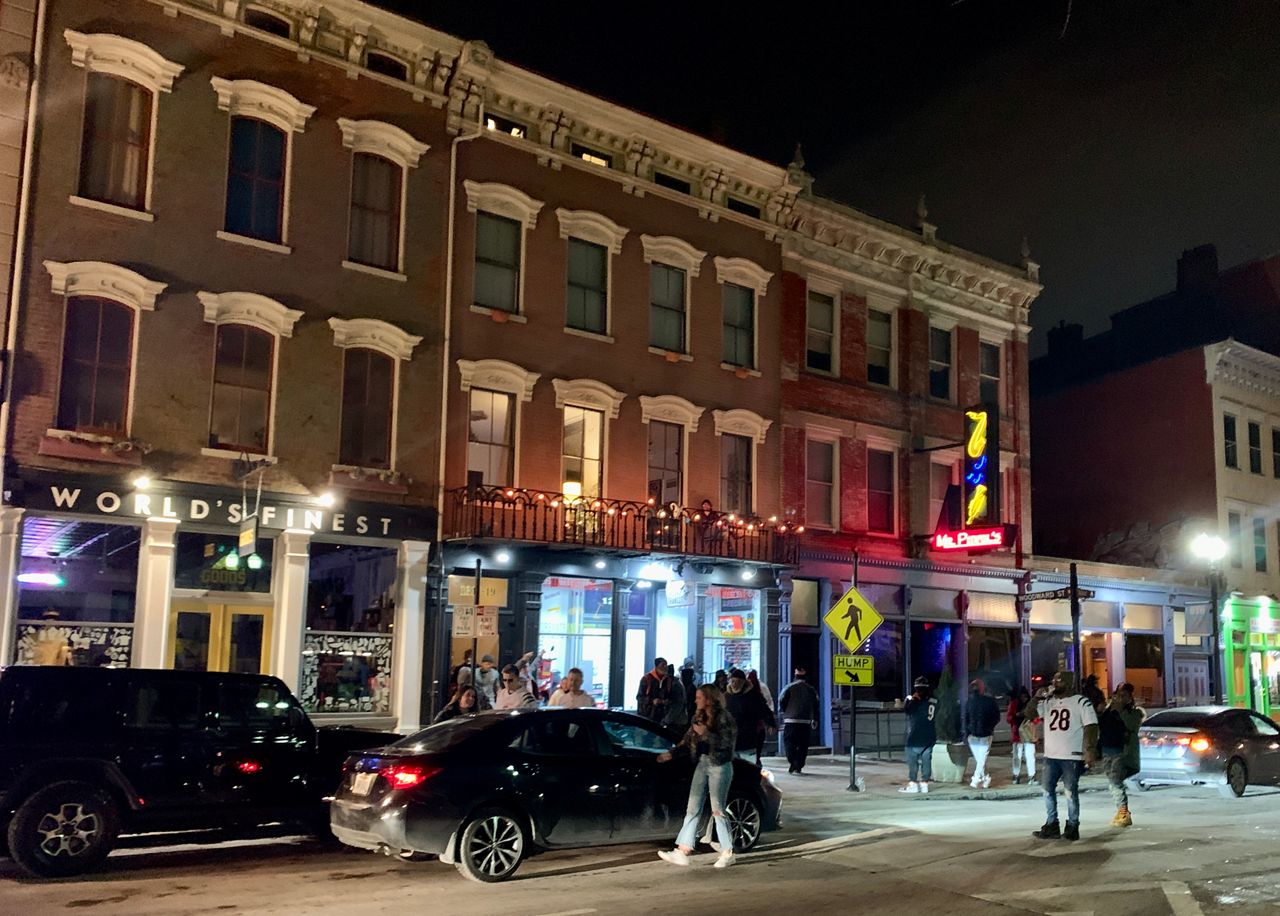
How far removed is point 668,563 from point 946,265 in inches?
457

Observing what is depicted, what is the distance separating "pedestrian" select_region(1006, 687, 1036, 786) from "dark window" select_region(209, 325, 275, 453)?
12880 millimetres

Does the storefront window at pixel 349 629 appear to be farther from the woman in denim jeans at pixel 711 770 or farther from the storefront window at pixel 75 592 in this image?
the woman in denim jeans at pixel 711 770

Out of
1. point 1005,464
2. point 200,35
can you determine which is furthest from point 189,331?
point 1005,464

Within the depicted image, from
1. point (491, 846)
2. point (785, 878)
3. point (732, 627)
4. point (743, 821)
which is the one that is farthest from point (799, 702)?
point (491, 846)

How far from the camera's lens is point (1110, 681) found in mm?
32219

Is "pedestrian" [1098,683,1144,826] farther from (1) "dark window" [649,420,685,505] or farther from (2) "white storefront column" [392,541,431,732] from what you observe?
(2) "white storefront column" [392,541,431,732]

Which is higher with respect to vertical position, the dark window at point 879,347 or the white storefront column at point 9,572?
the dark window at point 879,347

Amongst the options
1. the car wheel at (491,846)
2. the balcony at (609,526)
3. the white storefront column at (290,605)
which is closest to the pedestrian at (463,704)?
the car wheel at (491,846)

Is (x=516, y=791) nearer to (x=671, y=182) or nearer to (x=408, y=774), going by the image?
(x=408, y=774)

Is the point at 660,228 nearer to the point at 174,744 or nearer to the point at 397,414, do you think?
the point at 397,414

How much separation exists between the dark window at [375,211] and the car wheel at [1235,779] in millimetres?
15605

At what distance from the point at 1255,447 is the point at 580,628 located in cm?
2509

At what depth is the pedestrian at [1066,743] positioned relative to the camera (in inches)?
491

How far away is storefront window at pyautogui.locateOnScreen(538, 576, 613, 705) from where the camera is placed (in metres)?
22.1
